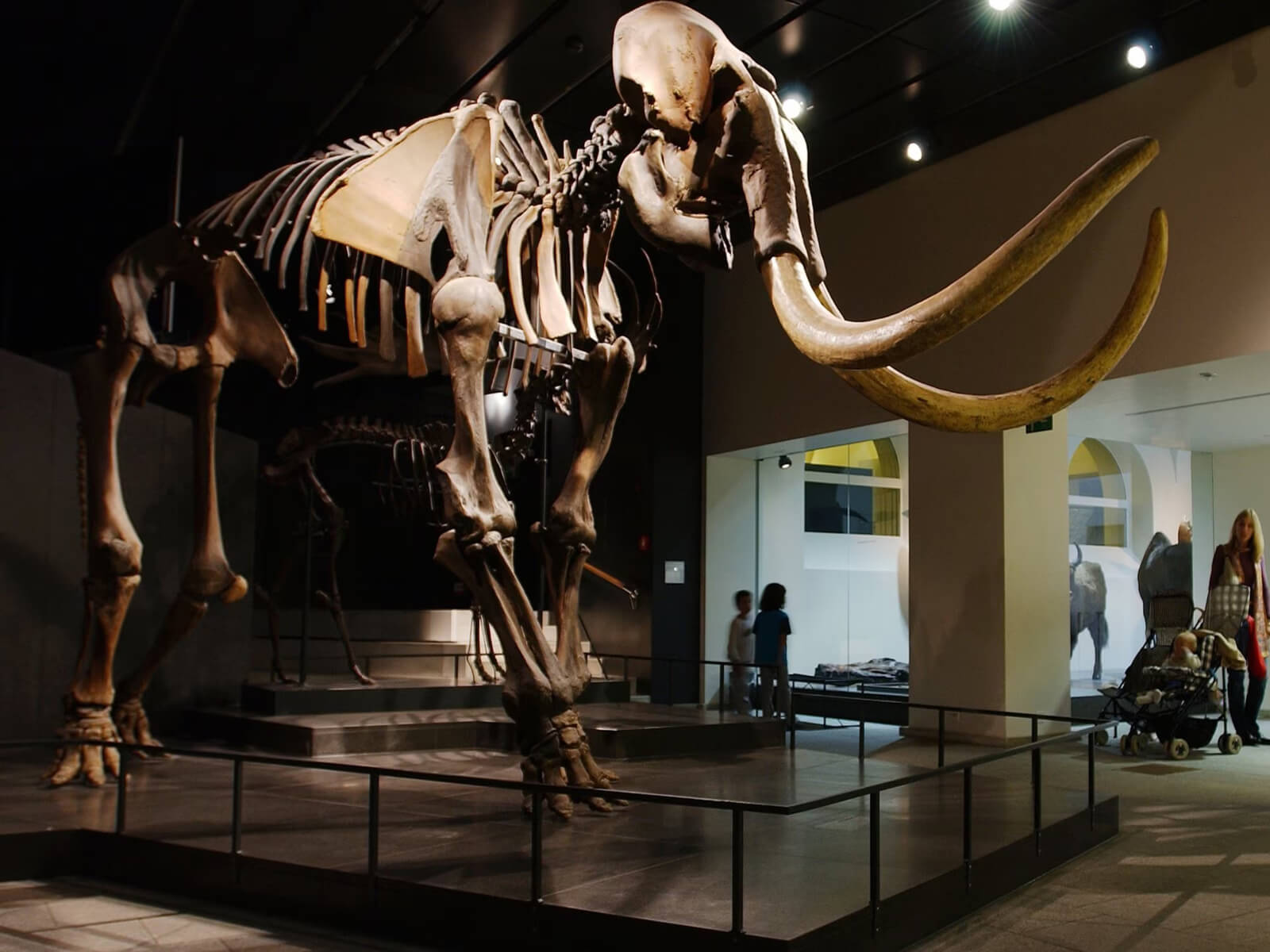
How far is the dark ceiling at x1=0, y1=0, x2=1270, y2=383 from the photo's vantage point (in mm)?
8211

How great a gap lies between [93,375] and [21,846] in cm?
274

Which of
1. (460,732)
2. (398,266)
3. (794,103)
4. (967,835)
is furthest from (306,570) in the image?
(967,835)

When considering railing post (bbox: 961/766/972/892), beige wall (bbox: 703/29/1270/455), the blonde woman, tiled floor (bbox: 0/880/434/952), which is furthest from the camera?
the blonde woman

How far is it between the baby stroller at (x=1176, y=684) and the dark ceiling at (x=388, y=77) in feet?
14.7

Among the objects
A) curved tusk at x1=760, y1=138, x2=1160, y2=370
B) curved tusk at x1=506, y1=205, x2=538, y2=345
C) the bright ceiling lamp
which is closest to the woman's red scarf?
the bright ceiling lamp

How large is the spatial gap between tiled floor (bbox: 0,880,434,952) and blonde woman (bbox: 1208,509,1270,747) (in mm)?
8595

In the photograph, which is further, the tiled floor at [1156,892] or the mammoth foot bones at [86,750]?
the mammoth foot bones at [86,750]

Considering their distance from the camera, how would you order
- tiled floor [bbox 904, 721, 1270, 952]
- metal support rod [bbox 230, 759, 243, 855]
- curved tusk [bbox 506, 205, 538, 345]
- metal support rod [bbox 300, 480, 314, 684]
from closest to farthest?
1. tiled floor [bbox 904, 721, 1270, 952]
2. metal support rod [bbox 230, 759, 243, 855]
3. curved tusk [bbox 506, 205, 538, 345]
4. metal support rod [bbox 300, 480, 314, 684]

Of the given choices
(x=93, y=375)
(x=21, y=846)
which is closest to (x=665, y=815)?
(x=21, y=846)

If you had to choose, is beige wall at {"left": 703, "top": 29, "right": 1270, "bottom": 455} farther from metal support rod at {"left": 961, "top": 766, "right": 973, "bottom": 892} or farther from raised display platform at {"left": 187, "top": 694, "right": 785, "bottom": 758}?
metal support rod at {"left": 961, "top": 766, "right": 973, "bottom": 892}

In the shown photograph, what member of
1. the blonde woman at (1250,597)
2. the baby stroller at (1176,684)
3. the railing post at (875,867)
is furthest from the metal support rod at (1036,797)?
the blonde woman at (1250,597)

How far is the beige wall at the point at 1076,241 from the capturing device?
796 centimetres

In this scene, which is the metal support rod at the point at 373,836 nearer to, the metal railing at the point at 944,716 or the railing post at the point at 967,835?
the railing post at the point at 967,835

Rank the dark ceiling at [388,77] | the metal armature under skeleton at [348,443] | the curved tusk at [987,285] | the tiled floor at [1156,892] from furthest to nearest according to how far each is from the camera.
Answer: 1. the metal armature under skeleton at [348,443]
2. the dark ceiling at [388,77]
3. the tiled floor at [1156,892]
4. the curved tusk at [987,285]
